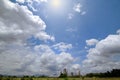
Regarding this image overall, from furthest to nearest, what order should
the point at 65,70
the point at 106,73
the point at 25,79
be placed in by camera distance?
the point at 106,73 → the point at 25,79 → the point at 65,70

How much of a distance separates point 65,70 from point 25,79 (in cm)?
795

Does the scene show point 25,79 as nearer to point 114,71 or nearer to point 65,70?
point 65,70

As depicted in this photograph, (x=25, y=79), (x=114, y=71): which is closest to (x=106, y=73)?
(x=114, y=71)

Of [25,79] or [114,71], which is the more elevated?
[114,71]

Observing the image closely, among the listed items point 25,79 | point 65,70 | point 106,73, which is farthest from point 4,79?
point 106,73

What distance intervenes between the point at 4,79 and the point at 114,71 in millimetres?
91068

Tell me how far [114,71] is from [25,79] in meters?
87.4

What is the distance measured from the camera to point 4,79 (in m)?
34.2

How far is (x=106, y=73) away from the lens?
114m

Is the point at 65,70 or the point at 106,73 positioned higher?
the point at 106,73

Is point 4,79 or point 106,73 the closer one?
point 4,79

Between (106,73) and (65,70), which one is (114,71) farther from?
(65,70)

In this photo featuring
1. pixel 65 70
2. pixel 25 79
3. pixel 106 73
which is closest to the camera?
pixel 65 70

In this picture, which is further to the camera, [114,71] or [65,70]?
[114,71]
